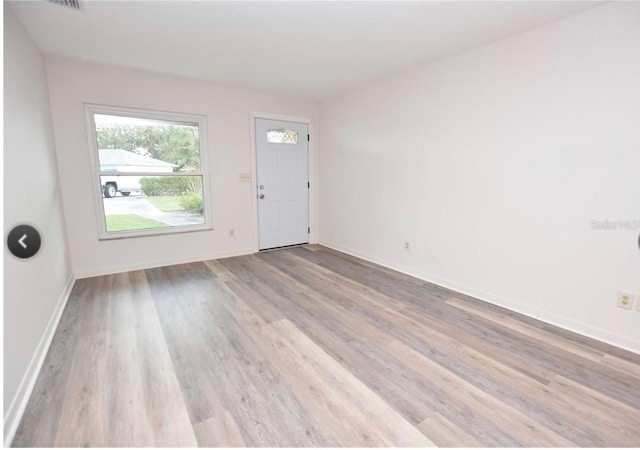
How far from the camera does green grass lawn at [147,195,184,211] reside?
3.89 meters

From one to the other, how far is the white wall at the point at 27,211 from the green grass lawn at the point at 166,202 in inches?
38.9

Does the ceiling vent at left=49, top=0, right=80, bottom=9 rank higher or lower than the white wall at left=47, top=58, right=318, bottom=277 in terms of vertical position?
higher

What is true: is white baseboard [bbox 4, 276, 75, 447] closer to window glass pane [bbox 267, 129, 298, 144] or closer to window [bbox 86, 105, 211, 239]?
window [bbox 86, 105, 211, 239]

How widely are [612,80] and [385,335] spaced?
7.79 ft

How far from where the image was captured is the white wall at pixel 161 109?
3.27 meters

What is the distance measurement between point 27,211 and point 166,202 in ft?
6.27

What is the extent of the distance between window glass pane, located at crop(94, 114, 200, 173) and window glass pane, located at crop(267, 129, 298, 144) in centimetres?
107

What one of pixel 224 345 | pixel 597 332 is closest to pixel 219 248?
pixel 224 345

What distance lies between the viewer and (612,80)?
207 cm

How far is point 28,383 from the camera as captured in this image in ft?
5.59

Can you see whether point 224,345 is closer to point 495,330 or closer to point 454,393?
point 454,393

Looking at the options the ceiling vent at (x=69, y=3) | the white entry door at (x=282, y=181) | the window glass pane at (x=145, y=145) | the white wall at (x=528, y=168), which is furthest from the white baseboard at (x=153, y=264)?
the ceiling vent at (x=69, y=3)

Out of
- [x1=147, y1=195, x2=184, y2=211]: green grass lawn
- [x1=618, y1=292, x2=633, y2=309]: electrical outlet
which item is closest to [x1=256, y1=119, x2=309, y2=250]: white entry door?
[x1=147, y1=195, x2=184, y2=211]: green grass lawn

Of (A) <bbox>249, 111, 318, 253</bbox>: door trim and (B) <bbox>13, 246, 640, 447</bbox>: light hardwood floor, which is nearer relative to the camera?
(B) <bbox>13, 246, 640, 447</bbox>: light hardwood floor
